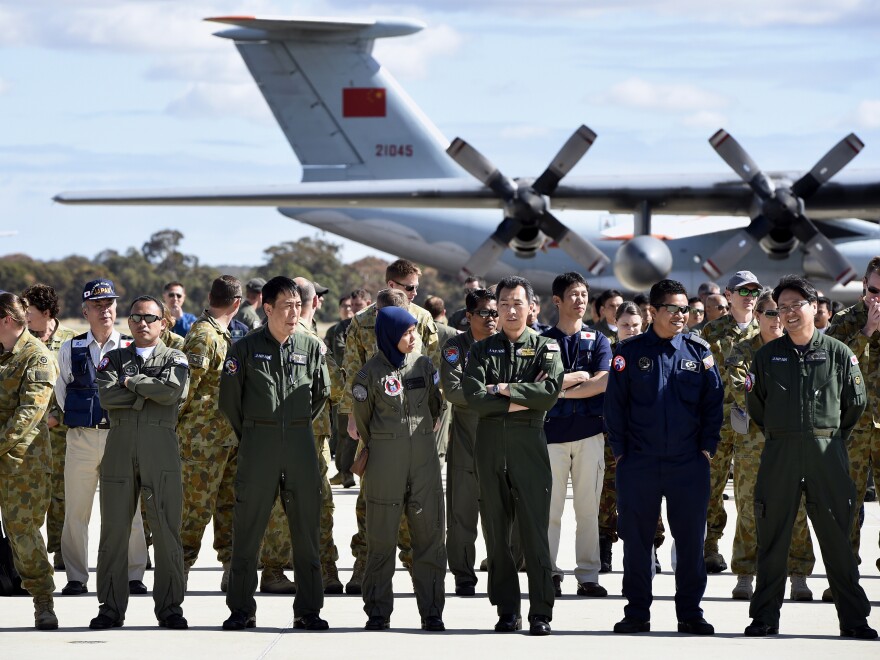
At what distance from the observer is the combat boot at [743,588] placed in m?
7.20

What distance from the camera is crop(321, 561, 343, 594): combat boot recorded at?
743 centimetres

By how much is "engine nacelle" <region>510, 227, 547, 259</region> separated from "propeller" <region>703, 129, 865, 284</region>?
2.48 m

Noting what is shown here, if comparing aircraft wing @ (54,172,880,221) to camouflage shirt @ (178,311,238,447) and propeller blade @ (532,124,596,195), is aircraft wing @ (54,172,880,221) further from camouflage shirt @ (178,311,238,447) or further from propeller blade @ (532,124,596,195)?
camouflage shirt @ (178,311,238,447)

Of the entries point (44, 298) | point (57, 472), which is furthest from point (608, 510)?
point (44, 298)

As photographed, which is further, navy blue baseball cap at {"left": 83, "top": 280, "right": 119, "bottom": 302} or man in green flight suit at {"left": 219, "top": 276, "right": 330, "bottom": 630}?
navy blue baseball cap at {"left": 83, "top": 280, "right": 119, "bottom": 302}

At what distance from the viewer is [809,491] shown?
609 centimetres

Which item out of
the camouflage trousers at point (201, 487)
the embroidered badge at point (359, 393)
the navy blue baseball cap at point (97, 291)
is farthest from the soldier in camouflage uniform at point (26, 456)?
the embroidered badge at point (359, 393)

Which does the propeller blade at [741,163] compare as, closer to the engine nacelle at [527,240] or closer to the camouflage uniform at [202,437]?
the engine nacelle at [527,240]

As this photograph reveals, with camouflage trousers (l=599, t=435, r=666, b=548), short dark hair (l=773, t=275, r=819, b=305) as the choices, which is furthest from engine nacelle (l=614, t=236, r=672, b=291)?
short dark hair (l=773, t=275, r=819, b=305)

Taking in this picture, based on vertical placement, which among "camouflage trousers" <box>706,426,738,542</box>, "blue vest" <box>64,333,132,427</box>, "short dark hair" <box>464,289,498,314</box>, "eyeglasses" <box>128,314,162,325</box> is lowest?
"camouflage trousers" <box>706,426,738,542</box>

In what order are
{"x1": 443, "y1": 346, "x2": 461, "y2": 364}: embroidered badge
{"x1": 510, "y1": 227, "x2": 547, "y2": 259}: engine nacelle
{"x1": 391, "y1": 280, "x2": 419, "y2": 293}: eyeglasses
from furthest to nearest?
{"x1": 510, "y1": 227, "x2": 547, "y2": 259}: engine nacelle, {"x1": 391, "y1": 280, "x2": 419, "y2": 293}: eyeglasses, {"x1": 443, "y1": 346, "x2": 461, "y2": 364}: embroidered badge

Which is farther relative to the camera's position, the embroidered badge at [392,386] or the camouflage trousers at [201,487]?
the camouflage trousers at [201,487]

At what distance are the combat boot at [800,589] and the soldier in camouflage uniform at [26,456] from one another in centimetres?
402

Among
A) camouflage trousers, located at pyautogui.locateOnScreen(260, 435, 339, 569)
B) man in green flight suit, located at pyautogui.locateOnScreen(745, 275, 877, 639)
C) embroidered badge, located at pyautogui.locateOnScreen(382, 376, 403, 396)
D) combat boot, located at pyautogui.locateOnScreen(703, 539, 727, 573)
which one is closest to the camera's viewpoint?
man in green flight suit, located at pyautogui.locateOnScreen(745, 275, 877, 639)
